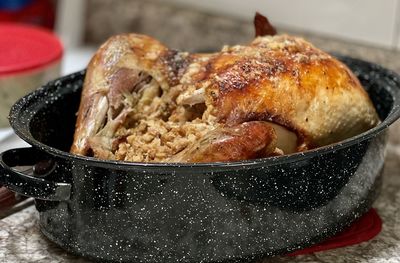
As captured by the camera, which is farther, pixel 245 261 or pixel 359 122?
pixel 359 122

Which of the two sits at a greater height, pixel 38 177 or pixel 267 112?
pixel 267 112

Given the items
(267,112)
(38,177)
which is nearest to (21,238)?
(38,177)

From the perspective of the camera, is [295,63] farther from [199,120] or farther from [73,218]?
[73,218]

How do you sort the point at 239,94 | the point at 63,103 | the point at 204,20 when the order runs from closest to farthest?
1. the point at 239,94
2. the point at 63,103
3. the point at 204,20

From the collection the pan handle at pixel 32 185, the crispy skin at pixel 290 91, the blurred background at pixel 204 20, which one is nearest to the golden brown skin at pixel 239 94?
the crispy skin at pixel 290 91

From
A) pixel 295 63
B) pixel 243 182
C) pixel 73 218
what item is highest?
pixel 295 63

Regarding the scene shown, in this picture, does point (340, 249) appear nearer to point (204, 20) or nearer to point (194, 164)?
point (194, 164)

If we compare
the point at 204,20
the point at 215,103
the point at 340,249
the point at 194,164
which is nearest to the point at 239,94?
the point at 215,103

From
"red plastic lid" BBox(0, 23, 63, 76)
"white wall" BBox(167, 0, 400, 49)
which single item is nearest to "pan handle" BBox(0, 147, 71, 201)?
"red plastic lid" BBox(0, 23, 63, 76)
